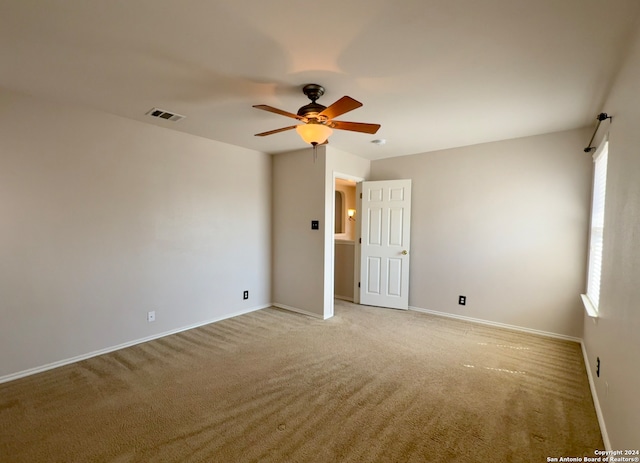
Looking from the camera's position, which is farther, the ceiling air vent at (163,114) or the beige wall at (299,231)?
the beige wall at (299,231)

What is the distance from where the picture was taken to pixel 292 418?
2121mm

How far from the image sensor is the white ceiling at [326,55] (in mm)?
1575

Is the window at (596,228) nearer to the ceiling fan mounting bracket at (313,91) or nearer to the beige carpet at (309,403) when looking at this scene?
the beige carpet at (309,403)

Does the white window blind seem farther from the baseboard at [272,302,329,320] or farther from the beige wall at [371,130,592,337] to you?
the baseboard at [272,302,329,320]

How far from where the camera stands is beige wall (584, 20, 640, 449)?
4.81 ft

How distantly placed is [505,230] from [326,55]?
10.6 ft

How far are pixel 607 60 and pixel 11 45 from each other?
3815 mm

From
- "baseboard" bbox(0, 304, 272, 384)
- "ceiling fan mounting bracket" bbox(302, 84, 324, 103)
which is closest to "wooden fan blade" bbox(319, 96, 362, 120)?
"ceiling fan mounting bracket" bbox(302, 84, 324, 103)

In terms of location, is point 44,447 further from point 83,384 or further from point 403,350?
point 403,350

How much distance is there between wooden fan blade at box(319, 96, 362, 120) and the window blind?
2190mm

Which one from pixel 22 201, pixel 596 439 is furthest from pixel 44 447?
pixel 596 439

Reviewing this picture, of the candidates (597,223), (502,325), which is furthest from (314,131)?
(502,325)

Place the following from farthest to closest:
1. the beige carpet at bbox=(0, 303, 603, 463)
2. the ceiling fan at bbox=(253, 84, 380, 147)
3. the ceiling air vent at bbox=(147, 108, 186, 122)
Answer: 1. the ceiling air vent at bbox=(147, 108, 186, 122)
2. the ceiling fan at bbox=(253, 84, 380, 147)
3. the beige carpet at bbox=(0, 303, 603, 463)

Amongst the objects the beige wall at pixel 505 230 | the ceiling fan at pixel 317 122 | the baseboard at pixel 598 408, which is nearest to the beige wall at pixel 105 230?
the ceiling fan at pixel 317 122
